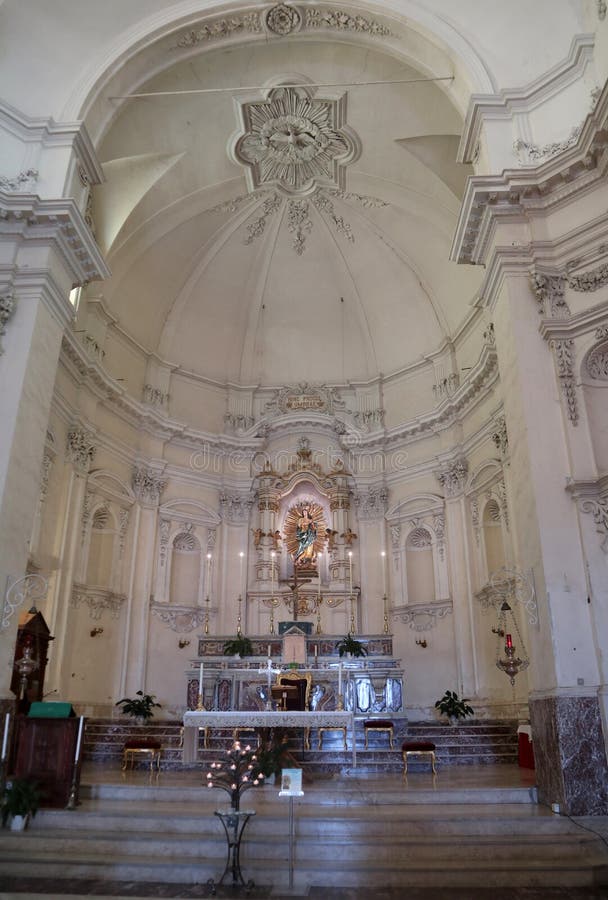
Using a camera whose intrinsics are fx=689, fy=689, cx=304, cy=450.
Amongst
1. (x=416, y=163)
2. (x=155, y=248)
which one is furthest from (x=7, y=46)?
(x=416, y=163)

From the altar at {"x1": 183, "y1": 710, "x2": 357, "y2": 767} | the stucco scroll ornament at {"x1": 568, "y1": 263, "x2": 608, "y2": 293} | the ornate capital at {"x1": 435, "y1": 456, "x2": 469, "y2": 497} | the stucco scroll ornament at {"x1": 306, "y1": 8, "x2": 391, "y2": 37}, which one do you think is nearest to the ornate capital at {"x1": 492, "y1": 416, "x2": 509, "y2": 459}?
the ornate capital at {"x1": 435, "y1": 456, "x2": 469, "y2": 497}

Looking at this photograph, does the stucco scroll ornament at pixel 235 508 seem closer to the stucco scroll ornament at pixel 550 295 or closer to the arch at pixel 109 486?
the arch at pixel 109 486

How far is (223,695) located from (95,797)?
4426mm

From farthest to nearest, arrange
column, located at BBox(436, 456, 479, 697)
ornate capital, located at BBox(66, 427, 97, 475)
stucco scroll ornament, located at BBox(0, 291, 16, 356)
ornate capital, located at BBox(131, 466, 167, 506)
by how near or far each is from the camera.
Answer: ornate capital, located at BBox(131, 466, 167, 506), column, located at BBox(436, 456, 479, 697), ornate capital, located at BBox(66, 427, 97, 475), stucco scroll ornament, located at BBox(0, 291, 16, 356)

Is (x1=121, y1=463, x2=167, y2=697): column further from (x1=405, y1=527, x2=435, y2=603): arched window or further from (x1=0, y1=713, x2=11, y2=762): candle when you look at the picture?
(x1=0, y1=713, x2=11, y2=762): candle

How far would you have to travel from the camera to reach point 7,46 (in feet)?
37.7

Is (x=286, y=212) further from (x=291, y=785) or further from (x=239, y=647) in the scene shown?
(x=291, y=785)

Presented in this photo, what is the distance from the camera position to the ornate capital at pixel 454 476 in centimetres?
1644

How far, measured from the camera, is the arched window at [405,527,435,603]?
17203mm

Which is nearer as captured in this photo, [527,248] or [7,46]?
[527,248]

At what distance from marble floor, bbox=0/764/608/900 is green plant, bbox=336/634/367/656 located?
9.62 ft

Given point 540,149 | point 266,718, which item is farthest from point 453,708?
point 540,149

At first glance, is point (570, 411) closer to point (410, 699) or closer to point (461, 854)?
point (461, 854)

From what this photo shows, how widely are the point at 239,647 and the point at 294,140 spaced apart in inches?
440
